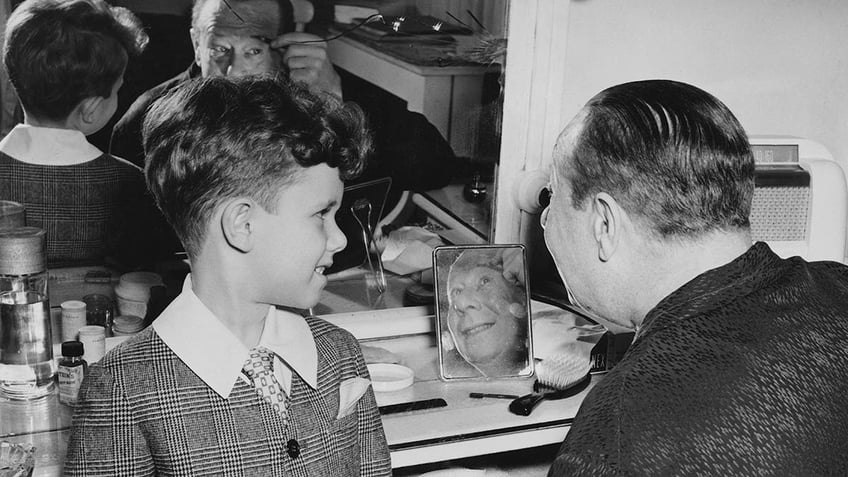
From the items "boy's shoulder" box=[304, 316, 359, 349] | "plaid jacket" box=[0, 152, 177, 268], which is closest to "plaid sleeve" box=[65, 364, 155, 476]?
"boy's shoulder" box=[304, 316, 359, 349]

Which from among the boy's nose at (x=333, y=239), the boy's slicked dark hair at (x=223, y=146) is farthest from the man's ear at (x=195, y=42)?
the boy's nose at (x=333, y=239)

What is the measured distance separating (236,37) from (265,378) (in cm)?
57

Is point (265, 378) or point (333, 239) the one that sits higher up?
point (333, 239)

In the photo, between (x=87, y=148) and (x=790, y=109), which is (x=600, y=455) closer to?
(x=87, y=148)

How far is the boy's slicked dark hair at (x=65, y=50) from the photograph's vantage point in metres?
1.28

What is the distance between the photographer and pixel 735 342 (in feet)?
2.56

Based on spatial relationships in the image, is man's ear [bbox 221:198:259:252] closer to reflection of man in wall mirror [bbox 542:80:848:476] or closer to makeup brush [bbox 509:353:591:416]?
reflection of man in wall mirror [bbox 542:80:848:476]

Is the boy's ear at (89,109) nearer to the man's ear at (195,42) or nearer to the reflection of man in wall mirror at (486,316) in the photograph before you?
the man's ear at (195,42)

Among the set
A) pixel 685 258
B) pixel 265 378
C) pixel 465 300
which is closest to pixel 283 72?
pixel 465 300

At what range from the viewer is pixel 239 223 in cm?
102

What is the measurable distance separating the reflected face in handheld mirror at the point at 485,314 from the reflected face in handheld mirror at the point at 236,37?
0.45 m

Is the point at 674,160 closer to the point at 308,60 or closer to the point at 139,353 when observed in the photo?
the point at 139,353

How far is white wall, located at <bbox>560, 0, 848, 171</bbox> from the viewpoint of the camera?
68.2 inches

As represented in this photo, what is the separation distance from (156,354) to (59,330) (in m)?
0.43
